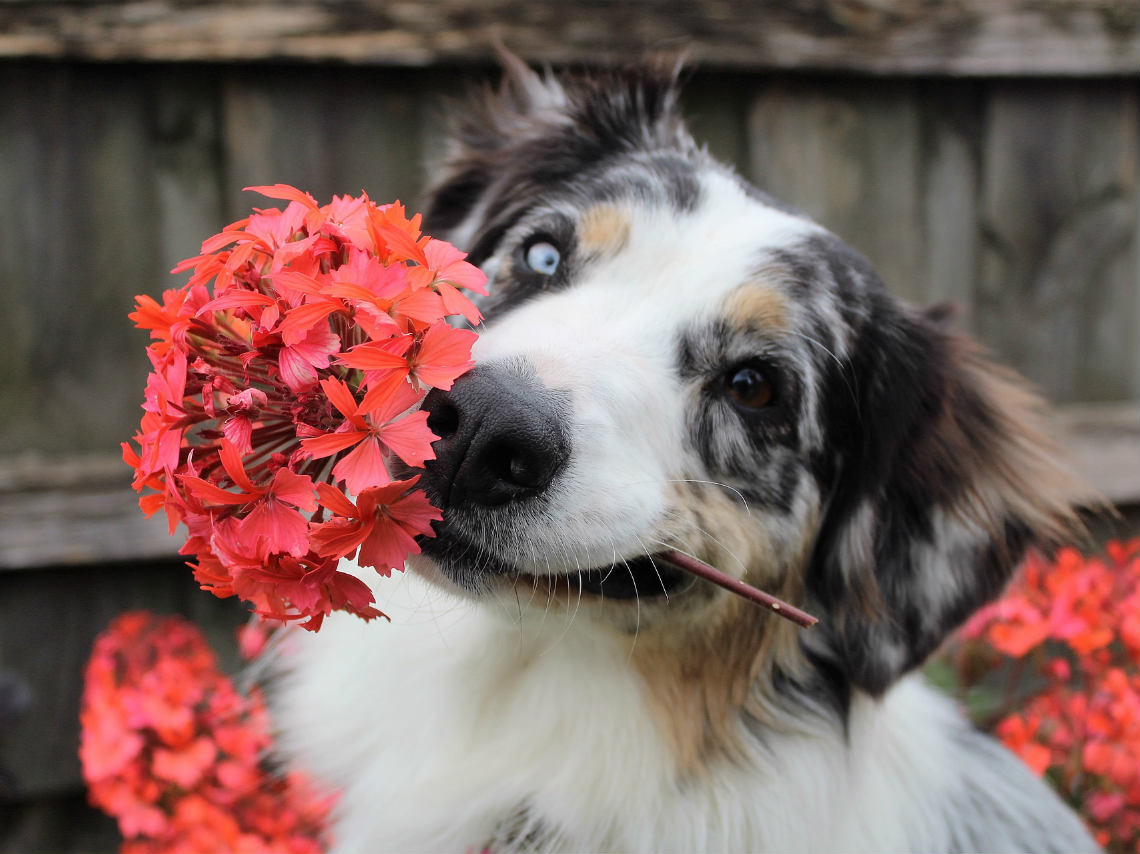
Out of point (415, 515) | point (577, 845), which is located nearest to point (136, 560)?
point (577, 845)

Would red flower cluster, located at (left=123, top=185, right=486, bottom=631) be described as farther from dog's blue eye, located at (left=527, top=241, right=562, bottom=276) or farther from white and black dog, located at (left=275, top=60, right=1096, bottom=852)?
dog's blue eye, located at (left=527, top=241, right=562, bottom=276)

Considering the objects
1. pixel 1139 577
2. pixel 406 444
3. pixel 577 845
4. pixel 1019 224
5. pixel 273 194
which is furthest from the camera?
pixel 1019 224

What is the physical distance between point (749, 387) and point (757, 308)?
0.55ft

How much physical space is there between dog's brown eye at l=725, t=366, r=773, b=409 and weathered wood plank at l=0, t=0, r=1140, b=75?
185 centimetres

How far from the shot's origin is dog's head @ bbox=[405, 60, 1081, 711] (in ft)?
5.03

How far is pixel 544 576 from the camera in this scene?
1.69 metres

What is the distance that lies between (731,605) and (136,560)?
242 centimetres

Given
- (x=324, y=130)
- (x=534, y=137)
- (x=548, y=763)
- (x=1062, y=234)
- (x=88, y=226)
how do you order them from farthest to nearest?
(x=1062, y=234)
(x=324, y=130)
(x=88, y=226)
(x=534, y=137)
(x=548, y=763)

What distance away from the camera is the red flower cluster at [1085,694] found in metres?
2.53

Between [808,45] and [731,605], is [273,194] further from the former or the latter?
[808,45]

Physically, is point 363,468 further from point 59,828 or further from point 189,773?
point 59,828

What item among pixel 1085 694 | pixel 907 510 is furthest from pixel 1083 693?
pixel 907 510

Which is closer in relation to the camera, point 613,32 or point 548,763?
point 548,763

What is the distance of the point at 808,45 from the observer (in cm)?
357
